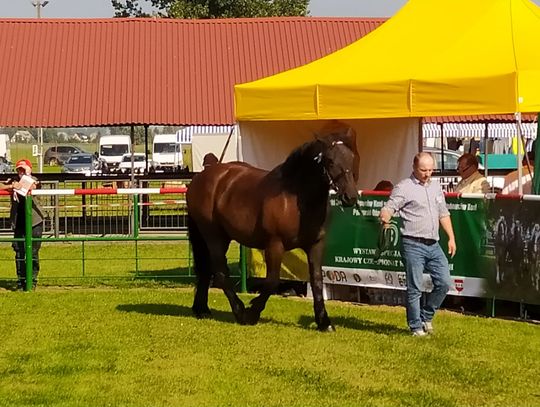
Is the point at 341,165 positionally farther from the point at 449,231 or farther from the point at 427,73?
the point at 427,73

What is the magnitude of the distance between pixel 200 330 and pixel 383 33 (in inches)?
213

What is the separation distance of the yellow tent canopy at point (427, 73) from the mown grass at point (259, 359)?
232 cm

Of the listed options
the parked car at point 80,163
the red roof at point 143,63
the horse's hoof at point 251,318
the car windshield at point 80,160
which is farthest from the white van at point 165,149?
the horse's hoof at point 251,318

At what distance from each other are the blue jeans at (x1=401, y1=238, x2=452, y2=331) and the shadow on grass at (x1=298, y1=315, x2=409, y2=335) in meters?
0.52

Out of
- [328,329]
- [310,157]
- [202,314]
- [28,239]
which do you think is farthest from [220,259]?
[28,239]

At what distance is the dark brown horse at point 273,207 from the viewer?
384 inches

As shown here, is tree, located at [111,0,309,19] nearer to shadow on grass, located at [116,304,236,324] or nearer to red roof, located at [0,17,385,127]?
red roof, located at [0,17,385,127]

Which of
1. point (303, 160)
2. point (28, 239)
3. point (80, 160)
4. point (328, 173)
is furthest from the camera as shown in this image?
point (80, 160)

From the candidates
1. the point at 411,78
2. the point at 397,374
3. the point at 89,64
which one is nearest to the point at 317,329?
the point at 397,374

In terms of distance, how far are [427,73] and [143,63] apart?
15352 millimetres

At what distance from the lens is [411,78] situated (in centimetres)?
1170

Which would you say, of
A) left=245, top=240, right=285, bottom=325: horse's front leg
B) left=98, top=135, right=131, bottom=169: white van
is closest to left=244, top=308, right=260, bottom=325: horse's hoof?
left=245, top=240, right=285, bottom=325: horse's front leg

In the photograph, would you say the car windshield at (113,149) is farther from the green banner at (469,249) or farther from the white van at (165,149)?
the green banner at (469,249)

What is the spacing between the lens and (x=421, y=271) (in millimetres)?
9633
